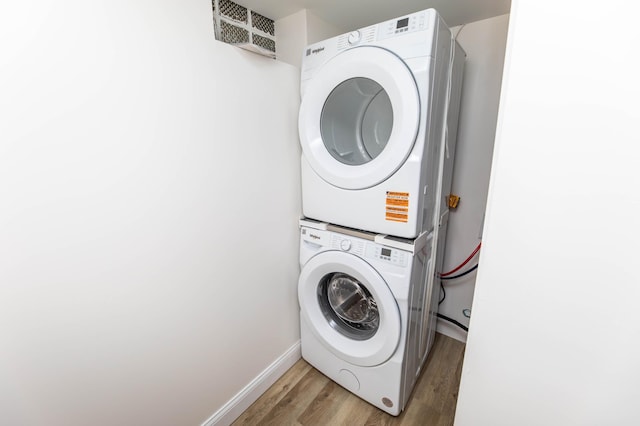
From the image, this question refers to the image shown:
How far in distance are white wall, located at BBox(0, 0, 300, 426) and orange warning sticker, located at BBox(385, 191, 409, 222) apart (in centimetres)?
56

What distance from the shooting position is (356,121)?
1.43 metres

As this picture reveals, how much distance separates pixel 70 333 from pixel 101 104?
67 centimetres

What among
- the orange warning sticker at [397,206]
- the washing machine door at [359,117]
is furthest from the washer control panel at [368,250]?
the washing machine door at [359,117]

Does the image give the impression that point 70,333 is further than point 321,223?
No

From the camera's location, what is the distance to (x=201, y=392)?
1.17m

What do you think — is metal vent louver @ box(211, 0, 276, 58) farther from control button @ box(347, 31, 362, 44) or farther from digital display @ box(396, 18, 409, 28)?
digital display @ box(396, 18, 409, 28)

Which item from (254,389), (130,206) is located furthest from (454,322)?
(130,206)

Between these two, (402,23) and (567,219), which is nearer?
(567,219)

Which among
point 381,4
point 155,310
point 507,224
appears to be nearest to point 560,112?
point 507,224

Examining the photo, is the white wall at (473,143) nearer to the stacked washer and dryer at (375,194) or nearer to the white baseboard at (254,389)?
the stacked washer and dryer at (375,194)

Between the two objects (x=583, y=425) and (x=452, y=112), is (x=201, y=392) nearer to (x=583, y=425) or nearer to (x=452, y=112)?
(x=583, y=425)

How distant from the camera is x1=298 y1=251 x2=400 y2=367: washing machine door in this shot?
116 centimetres

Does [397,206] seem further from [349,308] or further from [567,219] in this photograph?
[349,308]

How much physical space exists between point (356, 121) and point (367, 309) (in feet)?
3.28
